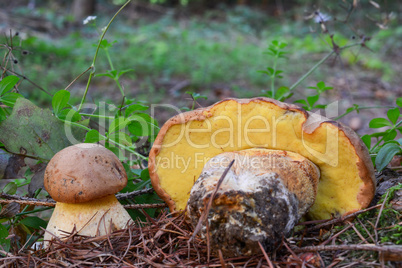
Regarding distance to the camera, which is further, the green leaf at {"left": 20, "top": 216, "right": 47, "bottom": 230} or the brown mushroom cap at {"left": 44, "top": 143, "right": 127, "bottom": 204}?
the green leaf at {"left": 20, "top": 216, "right": 47, "bottom": 230}

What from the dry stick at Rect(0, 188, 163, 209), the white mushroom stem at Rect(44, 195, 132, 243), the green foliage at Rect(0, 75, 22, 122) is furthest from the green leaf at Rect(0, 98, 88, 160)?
the white mushroom stem at Rect(44, 195, 132, 243)

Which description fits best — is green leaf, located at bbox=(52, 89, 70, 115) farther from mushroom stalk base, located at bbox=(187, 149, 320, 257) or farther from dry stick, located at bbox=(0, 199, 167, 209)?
mushroom stalk base, located at bbox=(187, 149, 320, 257)

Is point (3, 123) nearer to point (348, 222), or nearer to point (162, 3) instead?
point (348, 222)

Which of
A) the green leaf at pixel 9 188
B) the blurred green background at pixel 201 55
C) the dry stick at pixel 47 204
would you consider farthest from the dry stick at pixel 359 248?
the blurred green background at pixel 201 55

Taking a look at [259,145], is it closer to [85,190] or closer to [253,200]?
[253,200]

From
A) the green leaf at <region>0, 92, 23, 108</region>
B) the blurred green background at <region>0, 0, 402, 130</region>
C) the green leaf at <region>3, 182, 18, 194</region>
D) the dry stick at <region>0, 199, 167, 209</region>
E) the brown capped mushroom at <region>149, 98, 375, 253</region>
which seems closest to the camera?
the brown capped mushroom at <region>149, 98, 375, 253</region>

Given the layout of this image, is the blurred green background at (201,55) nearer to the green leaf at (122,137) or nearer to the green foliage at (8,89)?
the green foliage at (8,89)
